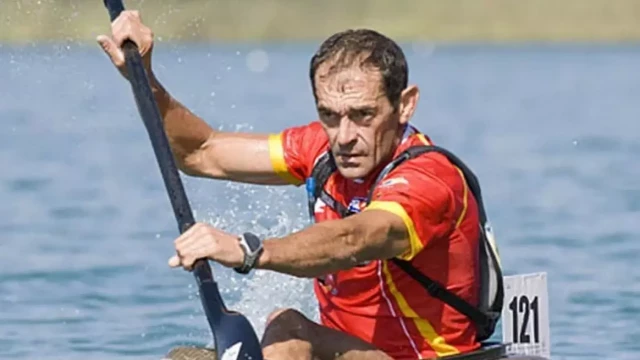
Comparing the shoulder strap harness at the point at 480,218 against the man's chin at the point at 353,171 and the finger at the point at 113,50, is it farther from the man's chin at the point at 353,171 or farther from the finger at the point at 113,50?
the finger at the point at 113,50

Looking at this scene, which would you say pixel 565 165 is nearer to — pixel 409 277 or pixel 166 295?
pixel 166 295

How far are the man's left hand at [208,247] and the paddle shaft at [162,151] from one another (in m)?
0.06

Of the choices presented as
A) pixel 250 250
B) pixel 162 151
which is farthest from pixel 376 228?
pixel 162 151

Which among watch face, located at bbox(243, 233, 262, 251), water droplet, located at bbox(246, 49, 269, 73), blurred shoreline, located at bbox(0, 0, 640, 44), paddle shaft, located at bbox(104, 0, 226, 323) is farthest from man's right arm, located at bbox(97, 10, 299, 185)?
blurred shoreline, located at bbox(0, 0, 640, 44)

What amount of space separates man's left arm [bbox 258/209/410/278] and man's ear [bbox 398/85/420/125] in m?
0.54

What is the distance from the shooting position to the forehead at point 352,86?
6117 mm

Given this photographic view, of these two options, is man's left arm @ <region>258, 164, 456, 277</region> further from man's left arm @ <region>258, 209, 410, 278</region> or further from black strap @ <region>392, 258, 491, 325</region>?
black strap @ <region>392, 258, 491, 325</region>

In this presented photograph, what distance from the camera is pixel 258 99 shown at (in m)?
35.8

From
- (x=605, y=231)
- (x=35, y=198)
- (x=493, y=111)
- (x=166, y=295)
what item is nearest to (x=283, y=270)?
(x=166, y=295)

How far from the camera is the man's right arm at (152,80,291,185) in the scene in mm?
7211

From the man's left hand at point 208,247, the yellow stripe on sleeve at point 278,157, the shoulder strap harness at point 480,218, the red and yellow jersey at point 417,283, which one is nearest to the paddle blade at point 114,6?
the yellow stripe on sleeve at point 278,157

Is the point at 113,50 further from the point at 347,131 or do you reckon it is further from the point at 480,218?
the point at 480,218

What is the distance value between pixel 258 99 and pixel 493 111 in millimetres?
5359

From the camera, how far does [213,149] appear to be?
7340 mm
